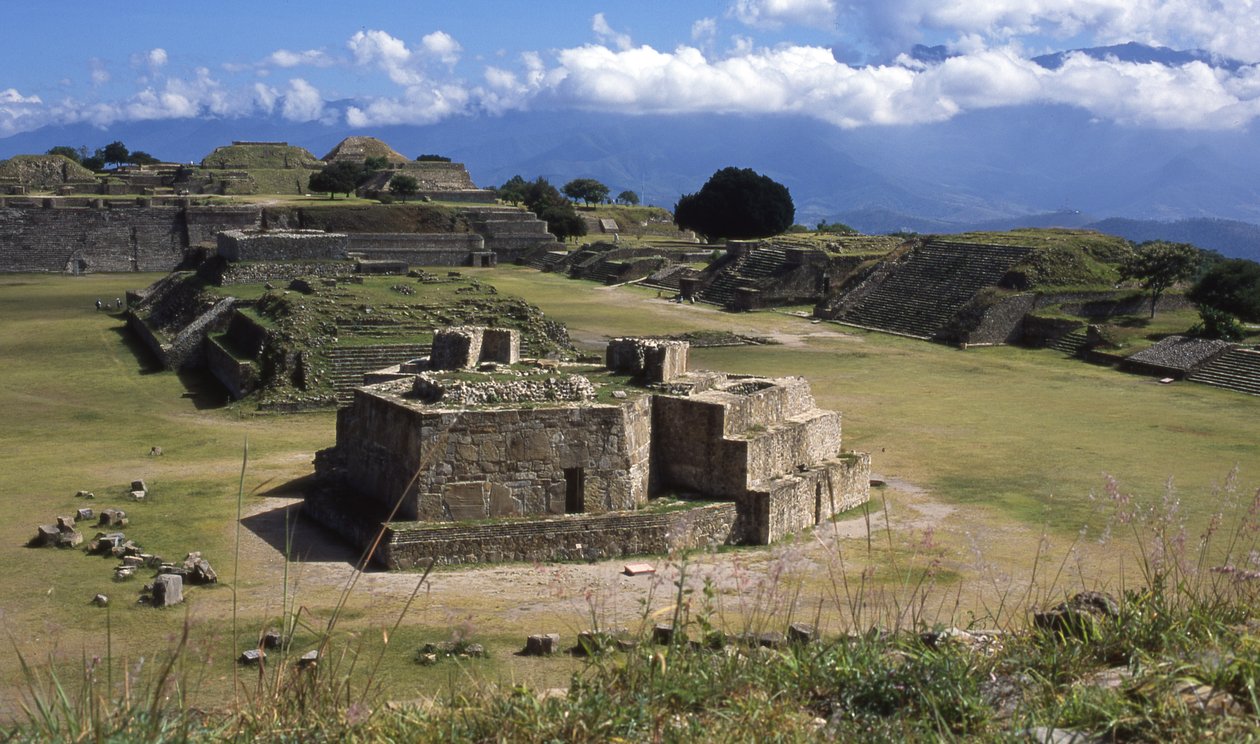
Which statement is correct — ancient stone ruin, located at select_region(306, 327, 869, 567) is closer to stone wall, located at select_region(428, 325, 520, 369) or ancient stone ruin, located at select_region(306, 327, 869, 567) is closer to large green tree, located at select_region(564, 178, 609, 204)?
stone wall, located at select_region(428, 325, 520, 369)

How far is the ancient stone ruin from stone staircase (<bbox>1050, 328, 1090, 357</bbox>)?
18.2m

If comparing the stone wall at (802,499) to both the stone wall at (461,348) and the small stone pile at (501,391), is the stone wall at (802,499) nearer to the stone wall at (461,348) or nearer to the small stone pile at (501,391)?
the small stone pile at (501,391)

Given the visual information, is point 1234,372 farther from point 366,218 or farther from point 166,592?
point 366,218

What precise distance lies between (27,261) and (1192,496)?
46.5m

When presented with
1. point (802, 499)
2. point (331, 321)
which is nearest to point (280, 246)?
point (331, 321)

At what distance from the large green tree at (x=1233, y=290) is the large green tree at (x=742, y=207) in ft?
78.2

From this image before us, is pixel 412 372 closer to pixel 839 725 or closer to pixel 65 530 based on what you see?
pixel 65 530

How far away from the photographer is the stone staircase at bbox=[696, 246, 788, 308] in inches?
1741

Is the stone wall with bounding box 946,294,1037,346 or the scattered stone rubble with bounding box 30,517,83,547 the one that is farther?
the stone wall with bounding box 946,294,1037,346

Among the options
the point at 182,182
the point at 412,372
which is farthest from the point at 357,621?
the point at 182,182

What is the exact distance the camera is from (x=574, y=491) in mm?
14023

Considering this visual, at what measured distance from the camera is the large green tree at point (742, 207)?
5597 cm

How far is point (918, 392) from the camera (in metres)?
25.7

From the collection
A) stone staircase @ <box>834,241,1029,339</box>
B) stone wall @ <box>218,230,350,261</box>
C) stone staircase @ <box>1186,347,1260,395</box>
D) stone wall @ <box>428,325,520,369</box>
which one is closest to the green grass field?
stone staircase @ <box>1186,347,1260,395</box>
